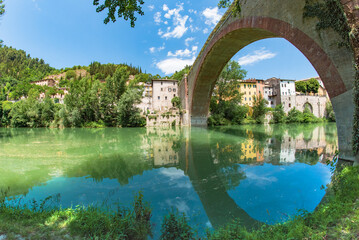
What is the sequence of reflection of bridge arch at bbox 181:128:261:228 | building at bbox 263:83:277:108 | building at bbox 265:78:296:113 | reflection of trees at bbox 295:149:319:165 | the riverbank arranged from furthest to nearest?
building at bbox 263:83:277:108
building at bbox 265:78:296:113
reflection of trees at bbox 295:149:319:165
reflection of bridge arch at bbox 181:128:261:228
the riverbank

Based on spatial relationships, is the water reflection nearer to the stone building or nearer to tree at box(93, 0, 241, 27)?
tree at box(93, 0, 241, 27)

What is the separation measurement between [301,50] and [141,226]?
8214mm

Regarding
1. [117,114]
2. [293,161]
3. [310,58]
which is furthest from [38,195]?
[117,114]

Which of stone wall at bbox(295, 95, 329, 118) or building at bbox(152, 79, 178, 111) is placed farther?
stone wall at bbox(295, 95, 329, 118)

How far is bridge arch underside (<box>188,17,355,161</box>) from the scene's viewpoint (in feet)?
17.6

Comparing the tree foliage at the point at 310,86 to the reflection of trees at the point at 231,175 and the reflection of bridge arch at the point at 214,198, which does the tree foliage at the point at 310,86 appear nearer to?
the reflection of trees at the point at 231,175

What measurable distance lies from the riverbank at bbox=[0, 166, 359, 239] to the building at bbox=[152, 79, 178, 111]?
37170 mm

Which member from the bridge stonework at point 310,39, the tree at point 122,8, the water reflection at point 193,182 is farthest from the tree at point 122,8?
the bridge stonework at point 310,39

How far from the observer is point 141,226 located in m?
2.41

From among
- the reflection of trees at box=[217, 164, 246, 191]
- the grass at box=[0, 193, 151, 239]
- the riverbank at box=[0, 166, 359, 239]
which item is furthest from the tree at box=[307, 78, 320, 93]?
the grass at box=[0, 193, 151, 239]

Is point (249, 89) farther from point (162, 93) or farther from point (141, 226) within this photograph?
point (141, 226)

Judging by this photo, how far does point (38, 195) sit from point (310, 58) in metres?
9.30

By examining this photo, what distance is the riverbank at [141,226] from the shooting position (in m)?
2.00

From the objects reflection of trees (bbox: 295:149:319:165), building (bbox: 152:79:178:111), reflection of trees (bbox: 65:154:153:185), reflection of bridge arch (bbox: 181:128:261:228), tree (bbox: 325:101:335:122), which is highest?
building (bbox: 152:79:178:111)
